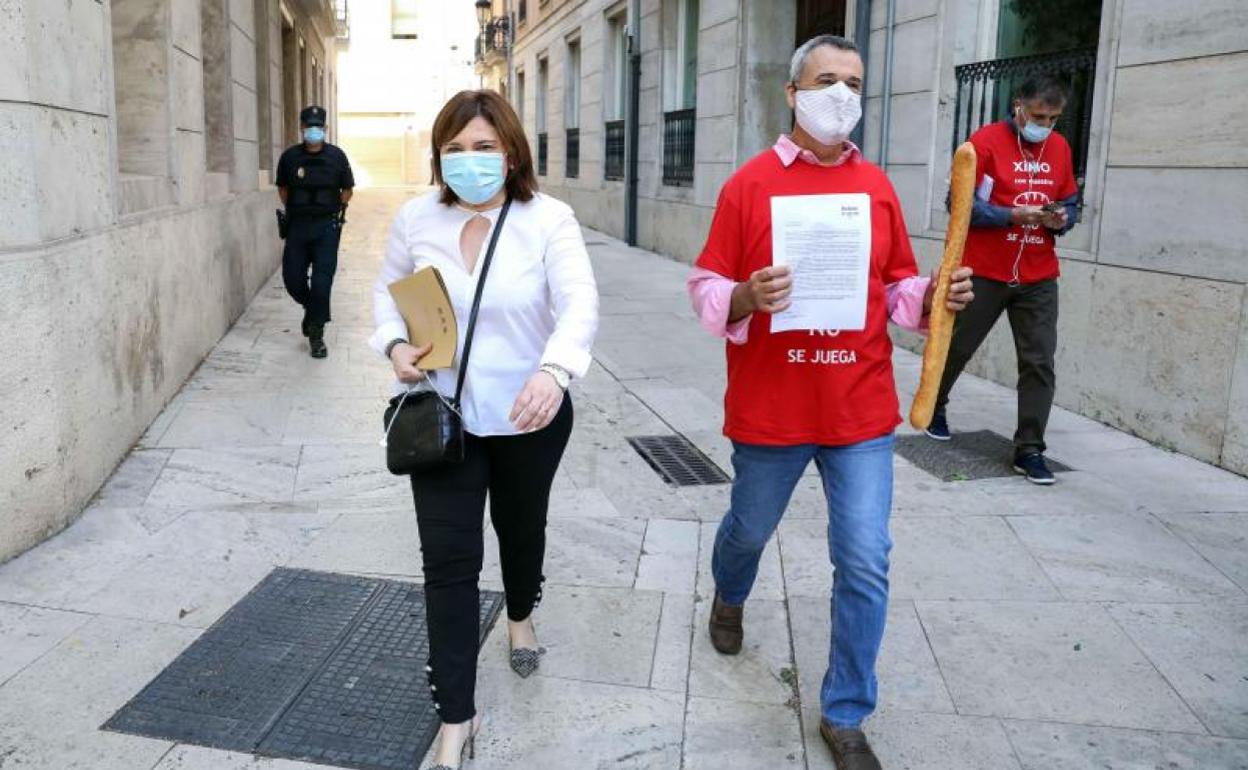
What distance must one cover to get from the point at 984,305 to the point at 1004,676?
252 centimetres

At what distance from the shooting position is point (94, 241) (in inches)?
193

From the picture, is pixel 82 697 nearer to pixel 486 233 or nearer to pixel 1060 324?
pixel 486 233

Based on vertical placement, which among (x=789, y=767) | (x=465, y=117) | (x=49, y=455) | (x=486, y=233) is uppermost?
(x=465, y=117)

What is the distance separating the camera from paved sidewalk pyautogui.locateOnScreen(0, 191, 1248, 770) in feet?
9.87

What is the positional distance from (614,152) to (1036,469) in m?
14.5

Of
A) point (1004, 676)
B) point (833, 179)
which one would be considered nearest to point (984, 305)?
point (1004, 676)

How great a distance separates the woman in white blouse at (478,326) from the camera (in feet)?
9.03

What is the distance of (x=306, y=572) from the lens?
13.4ft

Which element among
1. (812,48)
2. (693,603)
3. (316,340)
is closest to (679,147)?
(316,340)

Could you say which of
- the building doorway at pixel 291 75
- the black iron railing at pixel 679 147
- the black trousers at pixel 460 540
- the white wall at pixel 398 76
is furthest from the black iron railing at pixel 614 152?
the white wall at pixel 398 76

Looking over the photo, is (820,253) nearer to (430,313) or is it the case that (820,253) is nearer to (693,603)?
(430,313)

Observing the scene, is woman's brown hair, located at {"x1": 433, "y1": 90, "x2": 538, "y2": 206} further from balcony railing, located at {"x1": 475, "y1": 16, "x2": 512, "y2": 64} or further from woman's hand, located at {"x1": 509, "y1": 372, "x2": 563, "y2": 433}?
balcony railing, located at {"x1": 475, "y1": 16, "x2": 512, "y2": 64}

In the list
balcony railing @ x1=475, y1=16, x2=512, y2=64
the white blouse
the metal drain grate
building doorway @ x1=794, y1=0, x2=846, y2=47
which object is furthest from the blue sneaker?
balcony railing @ x1=475, y1=16, x2=512, y2=64

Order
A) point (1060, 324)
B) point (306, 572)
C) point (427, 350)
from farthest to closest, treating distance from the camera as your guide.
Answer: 1. point (1060, 324)
2. point (306, 572)
3. point (427, 350)
